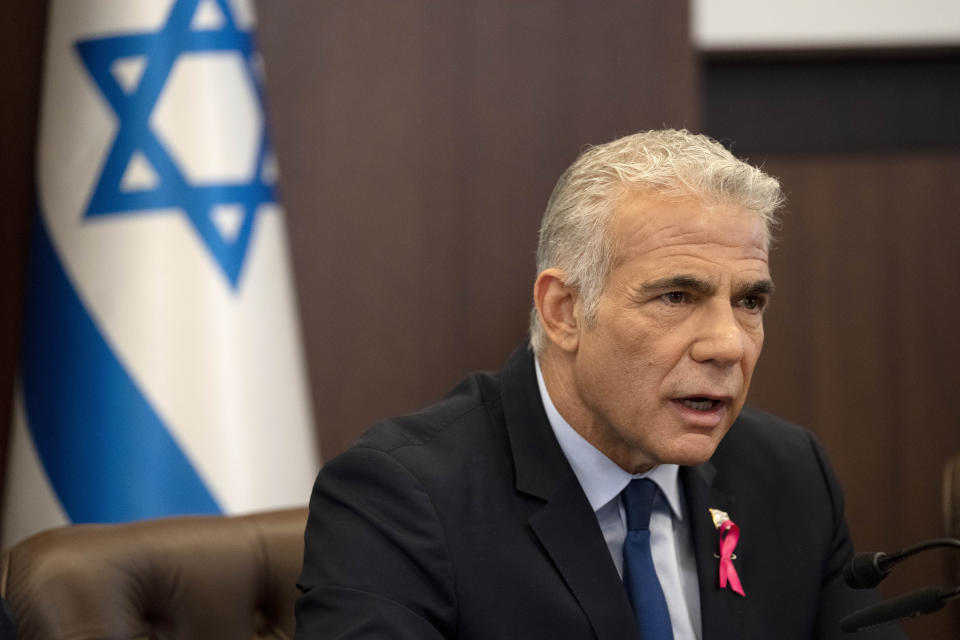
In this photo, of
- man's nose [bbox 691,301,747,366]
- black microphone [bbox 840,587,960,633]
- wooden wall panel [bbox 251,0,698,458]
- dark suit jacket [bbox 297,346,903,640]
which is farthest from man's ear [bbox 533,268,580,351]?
wooden wall panel [bbox 251,0,698,458]

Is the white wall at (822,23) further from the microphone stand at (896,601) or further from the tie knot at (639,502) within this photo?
the microphone stand at (896,601)

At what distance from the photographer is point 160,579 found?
174 centimetres

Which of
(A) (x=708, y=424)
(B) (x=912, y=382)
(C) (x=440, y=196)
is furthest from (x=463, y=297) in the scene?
(A) (x=708, y=424)

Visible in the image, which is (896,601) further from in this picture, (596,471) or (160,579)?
(160,579)

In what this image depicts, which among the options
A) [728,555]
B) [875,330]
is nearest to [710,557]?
[728,555]

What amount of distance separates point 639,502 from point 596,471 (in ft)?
0.27

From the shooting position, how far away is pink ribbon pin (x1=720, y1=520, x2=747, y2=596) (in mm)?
1777

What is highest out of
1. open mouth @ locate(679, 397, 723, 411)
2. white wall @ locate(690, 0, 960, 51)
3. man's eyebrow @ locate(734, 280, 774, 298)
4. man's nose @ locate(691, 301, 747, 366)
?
white wall @ locate(690, 0, 960, 51)

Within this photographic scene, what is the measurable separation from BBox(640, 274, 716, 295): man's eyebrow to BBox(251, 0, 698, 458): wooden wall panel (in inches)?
73.4

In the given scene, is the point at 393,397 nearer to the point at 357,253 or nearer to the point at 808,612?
the point at 357,253

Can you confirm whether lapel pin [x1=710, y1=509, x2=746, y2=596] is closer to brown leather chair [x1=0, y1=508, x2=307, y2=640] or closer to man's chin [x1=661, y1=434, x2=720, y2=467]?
man's chin [x1=661, y1=434, x2=720, y2=467]

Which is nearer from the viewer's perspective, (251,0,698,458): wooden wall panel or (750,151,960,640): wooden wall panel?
(251,0,698,458): wooden wall panel

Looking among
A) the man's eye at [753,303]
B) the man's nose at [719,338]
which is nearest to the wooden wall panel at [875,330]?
the man's eye at [753,303]

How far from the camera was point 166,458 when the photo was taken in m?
2.49
